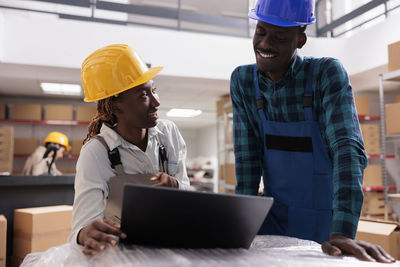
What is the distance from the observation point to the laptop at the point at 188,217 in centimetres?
58

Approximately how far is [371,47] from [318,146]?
14.8ft

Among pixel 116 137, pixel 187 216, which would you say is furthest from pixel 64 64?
pixel 187 216

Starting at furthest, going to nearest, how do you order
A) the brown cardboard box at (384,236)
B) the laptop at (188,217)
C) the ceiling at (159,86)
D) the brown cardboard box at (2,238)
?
1. the ceiling at (159,86)
2. the brown cardboard box at (2,238)
3. the brown cardboard box at (384,236)
4. the laptop at (188,217)

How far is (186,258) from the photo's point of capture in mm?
608

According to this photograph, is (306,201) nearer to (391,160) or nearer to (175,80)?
(175,80)

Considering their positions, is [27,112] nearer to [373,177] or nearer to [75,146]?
[75,146]

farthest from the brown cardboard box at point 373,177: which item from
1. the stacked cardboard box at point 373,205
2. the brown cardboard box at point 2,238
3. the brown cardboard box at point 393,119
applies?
the brown cardboard box at point 2,238

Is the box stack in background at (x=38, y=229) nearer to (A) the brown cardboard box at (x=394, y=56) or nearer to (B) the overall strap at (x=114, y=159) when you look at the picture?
(B) the overall strap at (x=114, y=159)

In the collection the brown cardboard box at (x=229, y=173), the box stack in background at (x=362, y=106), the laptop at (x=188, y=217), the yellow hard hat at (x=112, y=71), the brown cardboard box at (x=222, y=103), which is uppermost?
the brown cardboard box at (x=222, y=103)

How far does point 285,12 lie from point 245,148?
472 mm

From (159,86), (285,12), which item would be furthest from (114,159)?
(159,86)

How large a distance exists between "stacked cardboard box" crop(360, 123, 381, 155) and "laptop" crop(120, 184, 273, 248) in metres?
5.20

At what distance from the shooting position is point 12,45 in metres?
4.43

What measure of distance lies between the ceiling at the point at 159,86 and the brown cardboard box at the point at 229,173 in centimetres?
134
